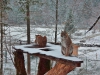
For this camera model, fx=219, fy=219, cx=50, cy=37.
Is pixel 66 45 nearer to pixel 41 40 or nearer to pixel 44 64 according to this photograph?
pixel 41 40

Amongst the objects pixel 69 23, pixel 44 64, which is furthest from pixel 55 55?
pixel 69 23

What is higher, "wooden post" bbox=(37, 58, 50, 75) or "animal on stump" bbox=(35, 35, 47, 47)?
"animal on stump" bbox=(35, 35, 47, 47)

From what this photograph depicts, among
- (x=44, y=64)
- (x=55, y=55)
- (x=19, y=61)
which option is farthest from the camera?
(x=44, y=64)

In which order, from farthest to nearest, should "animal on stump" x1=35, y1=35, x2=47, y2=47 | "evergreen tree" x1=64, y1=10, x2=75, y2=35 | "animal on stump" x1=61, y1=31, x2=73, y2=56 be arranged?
"evergreen tree" x1=64, y1=10, x2=75, y2=35 → "animal on stump" x1=35, y1=35, x2=47, y2=47 → "animal on stump" x1=61, y1=31, x2=73, y2=56

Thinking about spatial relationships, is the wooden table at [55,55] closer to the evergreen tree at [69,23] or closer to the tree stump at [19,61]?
the tree stump at [19,61]

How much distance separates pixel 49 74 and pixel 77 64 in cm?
92

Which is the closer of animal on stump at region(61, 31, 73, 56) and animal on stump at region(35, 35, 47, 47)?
animal on stump at region(61, 31, 73, 56)

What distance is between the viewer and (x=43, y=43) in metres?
4.44

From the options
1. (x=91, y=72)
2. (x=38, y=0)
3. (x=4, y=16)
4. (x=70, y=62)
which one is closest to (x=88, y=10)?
(x=91, y=72)

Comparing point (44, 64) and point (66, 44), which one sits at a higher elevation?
point (66, 44)

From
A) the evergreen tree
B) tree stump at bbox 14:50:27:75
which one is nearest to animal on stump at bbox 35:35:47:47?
tree stump at bbox 14:50:27:75

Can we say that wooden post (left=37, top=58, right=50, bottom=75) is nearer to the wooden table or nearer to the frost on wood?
the wooden table

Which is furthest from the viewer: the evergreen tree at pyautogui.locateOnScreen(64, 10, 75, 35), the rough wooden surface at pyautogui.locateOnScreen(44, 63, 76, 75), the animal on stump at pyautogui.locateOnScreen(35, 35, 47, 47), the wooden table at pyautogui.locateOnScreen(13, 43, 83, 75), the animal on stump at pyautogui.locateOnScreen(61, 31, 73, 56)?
the evergreen tree at pyautogui.locateOnScreen(64, 10, 75, 35)

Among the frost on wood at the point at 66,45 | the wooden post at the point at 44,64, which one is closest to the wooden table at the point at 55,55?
the frost on wood at the point at 66,45
